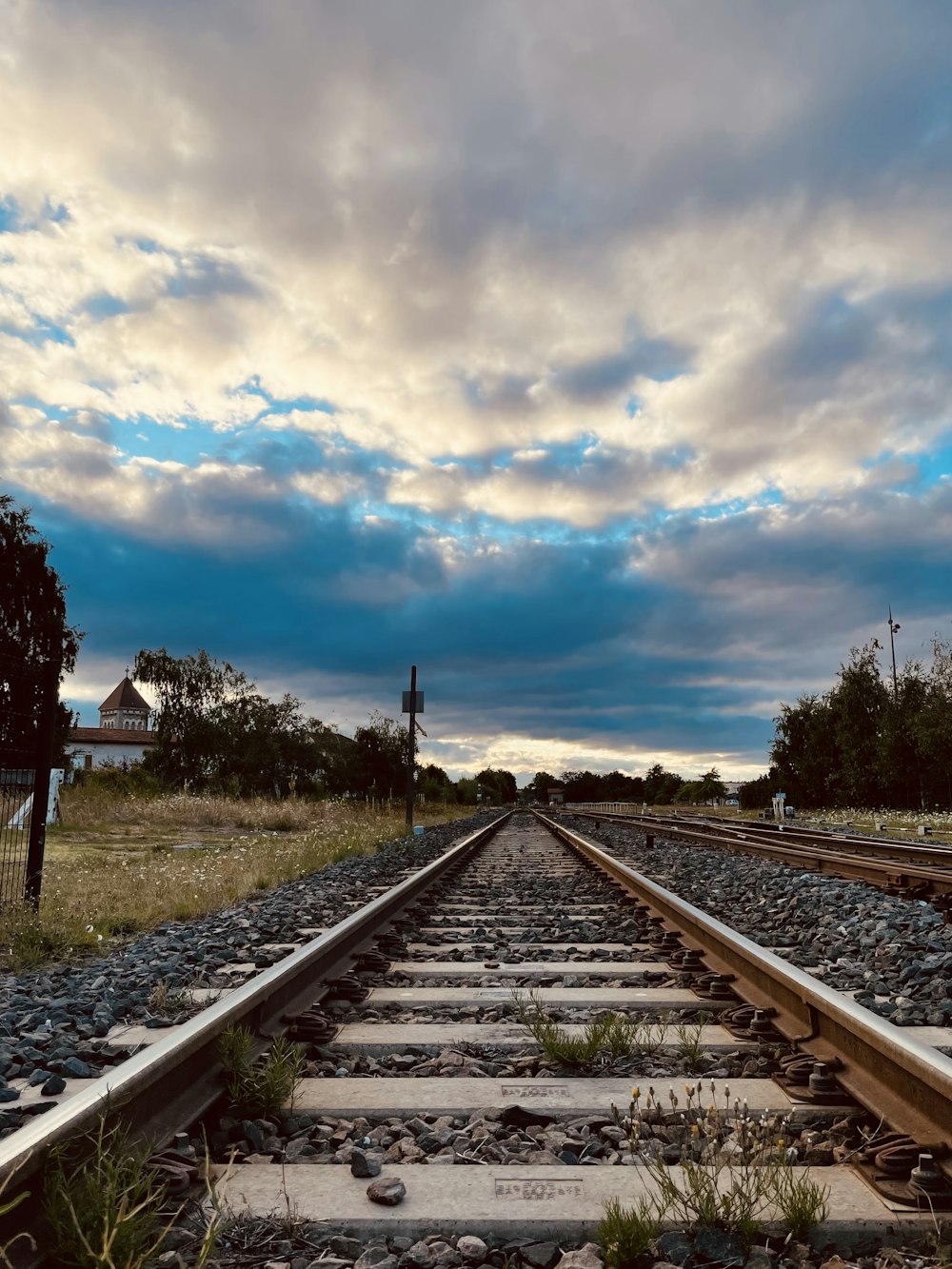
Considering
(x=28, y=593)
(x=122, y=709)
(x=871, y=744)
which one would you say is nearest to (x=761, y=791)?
(x=871, y=744)

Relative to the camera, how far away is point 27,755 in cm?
723

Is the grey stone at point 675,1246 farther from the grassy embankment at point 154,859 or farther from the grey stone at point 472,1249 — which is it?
the grassy embankment at point 154,859

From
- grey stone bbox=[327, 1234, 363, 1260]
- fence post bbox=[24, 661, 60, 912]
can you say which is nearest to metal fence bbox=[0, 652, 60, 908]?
fence post bbox=[24, 661, 60, 912]

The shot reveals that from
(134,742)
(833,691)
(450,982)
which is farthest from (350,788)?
(450,982)

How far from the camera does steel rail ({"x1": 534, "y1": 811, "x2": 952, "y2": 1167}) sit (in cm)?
235

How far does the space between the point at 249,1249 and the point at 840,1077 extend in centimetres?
181

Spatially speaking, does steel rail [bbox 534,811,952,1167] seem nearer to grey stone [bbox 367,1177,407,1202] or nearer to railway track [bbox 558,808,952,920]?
grey stone [bbox 367,1177,407,1202]

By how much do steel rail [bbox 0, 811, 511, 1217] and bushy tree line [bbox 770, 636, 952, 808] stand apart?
146 ft

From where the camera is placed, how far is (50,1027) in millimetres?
3396

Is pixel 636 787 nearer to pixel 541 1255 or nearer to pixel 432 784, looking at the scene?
pixel 432 784

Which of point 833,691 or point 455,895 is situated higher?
point 833,691

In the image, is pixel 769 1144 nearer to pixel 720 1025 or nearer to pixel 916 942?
pixel 720 1025

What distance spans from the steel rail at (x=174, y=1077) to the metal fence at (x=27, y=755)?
3.55 meters

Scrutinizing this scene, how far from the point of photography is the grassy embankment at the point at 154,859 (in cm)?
598
